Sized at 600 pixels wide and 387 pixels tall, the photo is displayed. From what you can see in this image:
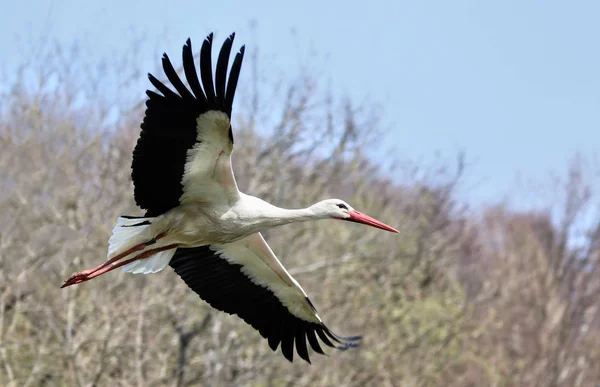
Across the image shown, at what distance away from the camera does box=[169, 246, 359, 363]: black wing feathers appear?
1001 centimetres

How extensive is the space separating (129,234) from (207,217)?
738mm

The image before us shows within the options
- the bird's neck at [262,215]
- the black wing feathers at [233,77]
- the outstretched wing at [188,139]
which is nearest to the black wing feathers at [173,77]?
the outstretched wing at [188,139]

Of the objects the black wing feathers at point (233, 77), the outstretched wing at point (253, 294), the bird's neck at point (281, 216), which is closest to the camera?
the black wing feathers at point (233, 77)

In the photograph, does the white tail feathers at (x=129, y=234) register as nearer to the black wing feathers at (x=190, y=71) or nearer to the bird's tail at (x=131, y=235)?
the bird's tail at (x=131, y=235)

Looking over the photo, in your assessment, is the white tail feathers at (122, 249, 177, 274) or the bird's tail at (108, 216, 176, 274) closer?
the bird's tail at (108, 216, 176, 274)

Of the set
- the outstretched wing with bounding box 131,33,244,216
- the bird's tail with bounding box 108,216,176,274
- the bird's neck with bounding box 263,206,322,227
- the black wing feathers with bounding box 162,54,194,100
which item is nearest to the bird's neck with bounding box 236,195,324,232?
the bird's neck with bounding box 263,206,322,227

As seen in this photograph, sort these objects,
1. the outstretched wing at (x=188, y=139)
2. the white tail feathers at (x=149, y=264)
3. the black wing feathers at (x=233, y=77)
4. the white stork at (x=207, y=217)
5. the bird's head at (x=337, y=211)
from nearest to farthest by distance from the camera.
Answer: the black wing feathers at (x=233, y=77)
the outstretched wing at (x=188, y=139)
the white stork at (x=207, y=217)
the bird's head at (x=337, y=211)
the white tail feathers at (x=149, y=264)

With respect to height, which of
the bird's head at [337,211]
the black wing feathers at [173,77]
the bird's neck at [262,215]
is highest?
the black wing feathers at [173,77]

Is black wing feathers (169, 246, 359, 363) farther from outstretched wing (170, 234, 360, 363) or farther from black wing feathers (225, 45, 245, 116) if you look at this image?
black wing feathers (225, 45, 245, 116)

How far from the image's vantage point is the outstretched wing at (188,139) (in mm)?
7711

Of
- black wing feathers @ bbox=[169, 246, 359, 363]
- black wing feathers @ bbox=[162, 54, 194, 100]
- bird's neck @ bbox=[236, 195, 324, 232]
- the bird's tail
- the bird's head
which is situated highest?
black wing feathers @ bbox=[162, 54, 194, 100]

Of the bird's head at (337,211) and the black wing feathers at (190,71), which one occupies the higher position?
the black wing feathers at (190,71)

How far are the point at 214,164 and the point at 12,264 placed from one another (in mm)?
6620

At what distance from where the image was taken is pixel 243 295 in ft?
33.0
